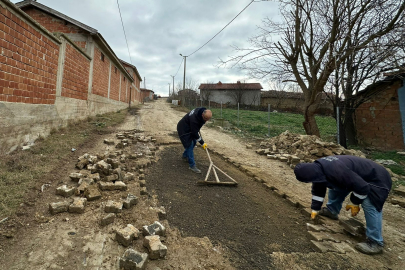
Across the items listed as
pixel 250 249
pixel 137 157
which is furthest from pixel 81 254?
pixel 137 157

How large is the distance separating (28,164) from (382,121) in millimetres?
12150

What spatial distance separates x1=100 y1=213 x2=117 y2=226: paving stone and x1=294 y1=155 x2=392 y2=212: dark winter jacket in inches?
94.9

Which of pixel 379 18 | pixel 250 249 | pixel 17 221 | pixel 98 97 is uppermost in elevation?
pixel 379 18

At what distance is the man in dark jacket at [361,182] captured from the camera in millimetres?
2490

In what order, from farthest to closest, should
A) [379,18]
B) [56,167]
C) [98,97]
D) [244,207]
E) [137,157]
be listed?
[98,97]
[379,18]
[137,157]
[56,167]
[244,207]

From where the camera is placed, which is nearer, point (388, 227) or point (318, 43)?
point (388, 227)

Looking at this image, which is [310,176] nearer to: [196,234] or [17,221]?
[196,234]

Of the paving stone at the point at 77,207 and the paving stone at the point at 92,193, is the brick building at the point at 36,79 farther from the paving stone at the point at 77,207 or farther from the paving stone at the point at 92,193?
the paving stone at the point at 77,207

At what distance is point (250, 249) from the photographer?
2299 mm

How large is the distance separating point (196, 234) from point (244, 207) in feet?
3.60

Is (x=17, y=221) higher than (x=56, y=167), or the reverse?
(x=56, y=167)

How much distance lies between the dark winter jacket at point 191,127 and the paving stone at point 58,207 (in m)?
2.79

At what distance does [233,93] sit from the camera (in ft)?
126

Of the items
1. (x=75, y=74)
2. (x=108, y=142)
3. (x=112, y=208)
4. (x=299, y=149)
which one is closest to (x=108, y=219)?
(x=112, y=208)
